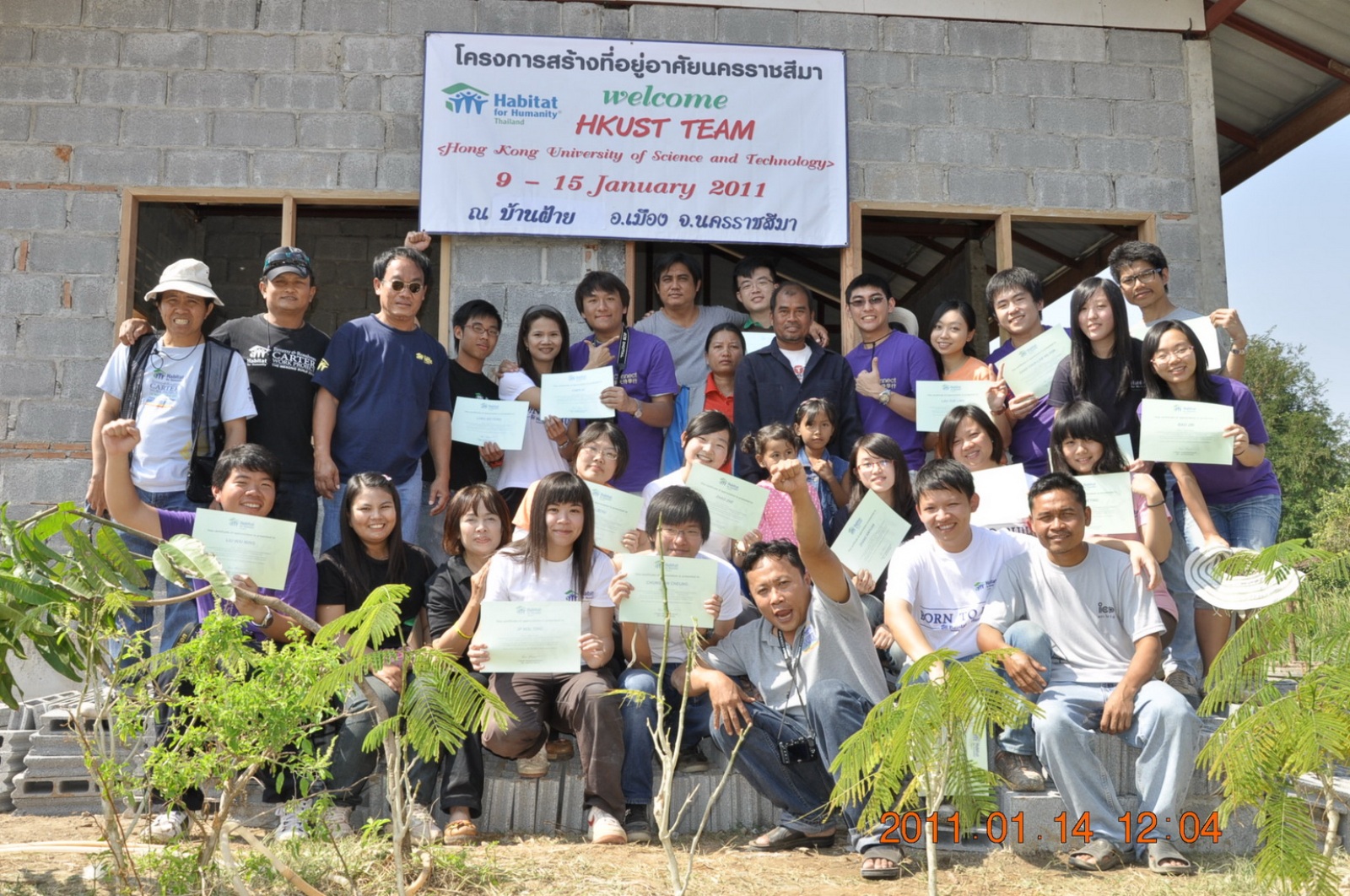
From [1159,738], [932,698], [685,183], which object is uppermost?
[685,183]

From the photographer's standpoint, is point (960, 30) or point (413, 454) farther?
point (960, 30)

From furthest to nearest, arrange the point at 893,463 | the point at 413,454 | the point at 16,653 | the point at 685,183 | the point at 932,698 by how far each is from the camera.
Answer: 1. the point at 685,183
2. the point at 413,454
3. the point at 893,463
4. the point at 16,653
5. the point at 932,698

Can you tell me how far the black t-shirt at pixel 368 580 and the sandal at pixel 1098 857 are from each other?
2483mm

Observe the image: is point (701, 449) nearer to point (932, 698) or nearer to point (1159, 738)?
point (1159, 738)

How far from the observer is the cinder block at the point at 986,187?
691cm

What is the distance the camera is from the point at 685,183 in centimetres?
661

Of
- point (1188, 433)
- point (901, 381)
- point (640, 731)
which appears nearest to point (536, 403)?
point (901, 381)

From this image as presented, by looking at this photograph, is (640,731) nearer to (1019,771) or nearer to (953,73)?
(1019,771)

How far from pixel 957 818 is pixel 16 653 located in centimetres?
284

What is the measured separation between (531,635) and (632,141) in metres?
3.39

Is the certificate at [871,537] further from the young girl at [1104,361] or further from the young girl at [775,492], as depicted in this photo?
the young girl at [1104,361]

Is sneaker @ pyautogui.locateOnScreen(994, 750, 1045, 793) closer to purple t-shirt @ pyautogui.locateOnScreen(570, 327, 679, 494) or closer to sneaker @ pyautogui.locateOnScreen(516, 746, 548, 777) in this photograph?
sneaker @ pyautogui.locateOnScreen(516, 746, 548, 777)

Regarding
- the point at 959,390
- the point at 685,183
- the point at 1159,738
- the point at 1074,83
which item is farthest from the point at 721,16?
the point at 1159,738

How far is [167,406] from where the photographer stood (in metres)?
4.93
